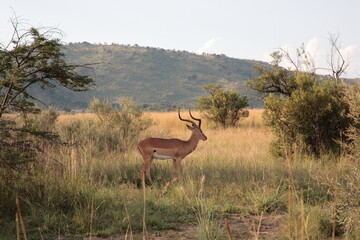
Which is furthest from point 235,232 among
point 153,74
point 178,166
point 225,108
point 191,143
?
point 153,74

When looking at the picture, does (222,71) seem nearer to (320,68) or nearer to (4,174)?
(320,68)

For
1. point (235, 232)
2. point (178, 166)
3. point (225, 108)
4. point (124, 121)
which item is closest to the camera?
point (235, 232)

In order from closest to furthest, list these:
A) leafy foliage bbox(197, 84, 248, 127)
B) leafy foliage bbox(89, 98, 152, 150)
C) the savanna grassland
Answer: the savanna grassland < leafy foliage bbox(89, 98, 152, 150) < leafy foliage bbox(197, 84, 248, 127)

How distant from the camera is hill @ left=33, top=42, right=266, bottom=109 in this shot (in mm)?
68625

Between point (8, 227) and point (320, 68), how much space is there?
1472cm

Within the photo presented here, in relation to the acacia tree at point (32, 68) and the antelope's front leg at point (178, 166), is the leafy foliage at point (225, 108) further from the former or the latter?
the acacia tree at point (32, 68)

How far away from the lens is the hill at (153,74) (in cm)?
6862

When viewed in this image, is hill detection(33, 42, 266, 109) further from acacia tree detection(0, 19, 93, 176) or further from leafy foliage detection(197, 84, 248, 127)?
acacia tree detection(0, 19, 93, 176)

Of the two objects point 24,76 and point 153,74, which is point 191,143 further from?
point 153,74

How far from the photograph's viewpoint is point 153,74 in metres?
80.8

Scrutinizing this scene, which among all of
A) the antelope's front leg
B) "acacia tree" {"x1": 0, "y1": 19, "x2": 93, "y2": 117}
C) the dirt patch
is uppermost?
"acacia tree" {"x1": 0, "y1": 19, "x2": 93, "y2": 117}

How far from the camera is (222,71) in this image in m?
88.0

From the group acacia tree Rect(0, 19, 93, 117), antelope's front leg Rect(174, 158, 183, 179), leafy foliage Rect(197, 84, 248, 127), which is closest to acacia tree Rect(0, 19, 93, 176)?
acacia tree Rect(0, 19, 93, 117)

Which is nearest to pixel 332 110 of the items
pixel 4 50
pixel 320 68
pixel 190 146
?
pixel 190 146
